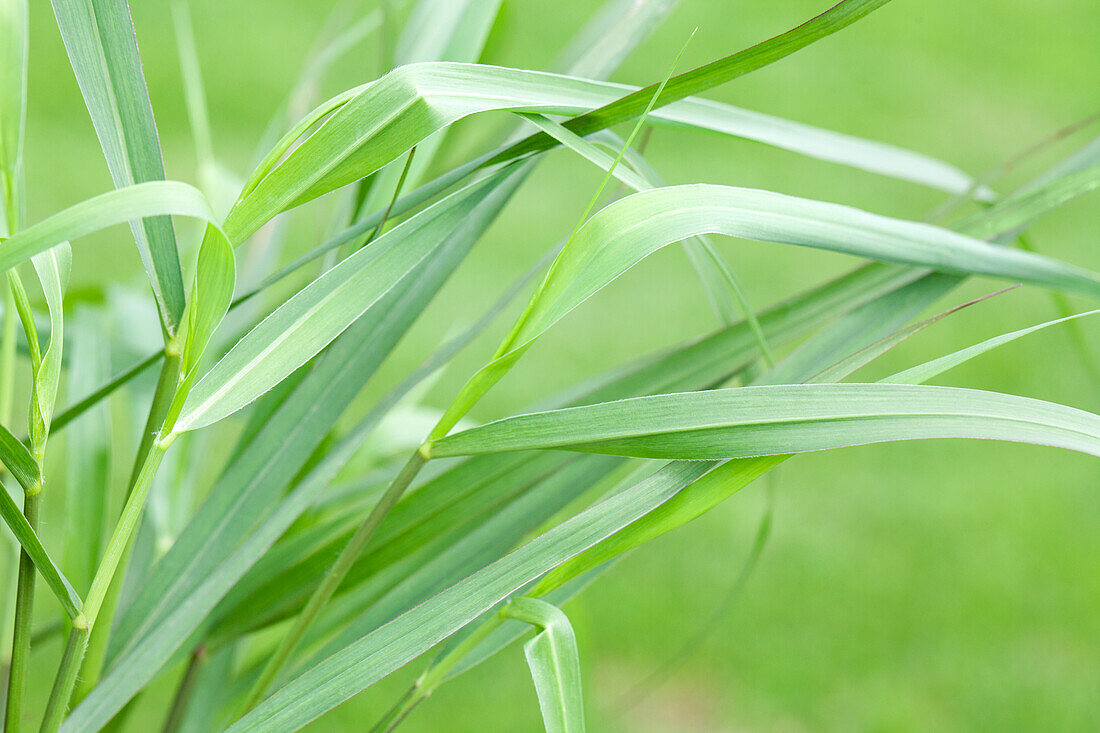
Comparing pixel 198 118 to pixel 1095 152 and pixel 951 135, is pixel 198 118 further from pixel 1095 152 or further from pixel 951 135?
pixel 951 135

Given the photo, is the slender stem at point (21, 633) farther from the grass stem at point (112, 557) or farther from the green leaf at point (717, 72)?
the green leaf at point (717, 72)

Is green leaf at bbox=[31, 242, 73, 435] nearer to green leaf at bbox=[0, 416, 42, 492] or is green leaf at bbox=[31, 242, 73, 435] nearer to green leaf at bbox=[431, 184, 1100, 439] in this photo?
green leaf at bbox=[0, 416, 42, 492]

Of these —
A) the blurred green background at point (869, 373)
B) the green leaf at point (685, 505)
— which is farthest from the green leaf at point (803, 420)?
the blurred green background at point (869, 373)

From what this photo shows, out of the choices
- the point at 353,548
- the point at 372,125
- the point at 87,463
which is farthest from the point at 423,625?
the point at 87,463

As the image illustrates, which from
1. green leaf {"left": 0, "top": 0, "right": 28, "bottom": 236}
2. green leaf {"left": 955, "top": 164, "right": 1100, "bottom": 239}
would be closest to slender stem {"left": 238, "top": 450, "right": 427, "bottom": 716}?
green leaf {"left": 0, "top": 0, "right": 28, "bottom": 236}

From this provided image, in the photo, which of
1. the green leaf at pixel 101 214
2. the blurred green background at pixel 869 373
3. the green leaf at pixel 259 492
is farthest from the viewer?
the blurred green background at pixel 869 373

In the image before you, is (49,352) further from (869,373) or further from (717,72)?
(869,373)
